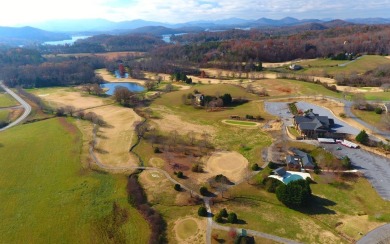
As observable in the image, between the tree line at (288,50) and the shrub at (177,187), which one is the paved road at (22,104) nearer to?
the shrub at (177,187)

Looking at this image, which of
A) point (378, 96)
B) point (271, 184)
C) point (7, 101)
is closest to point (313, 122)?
point (271, 184)

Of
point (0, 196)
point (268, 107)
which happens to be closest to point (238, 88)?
point (268, 107)

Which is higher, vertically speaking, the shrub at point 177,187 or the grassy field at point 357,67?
the grassy field at point 357,67

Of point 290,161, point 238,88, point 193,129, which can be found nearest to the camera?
point 290,161

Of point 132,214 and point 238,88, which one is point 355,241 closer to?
point 132,214

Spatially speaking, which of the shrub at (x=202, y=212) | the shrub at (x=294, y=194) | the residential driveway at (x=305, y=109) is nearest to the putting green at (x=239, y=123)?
the residential driveway at (x=305, y=109)
